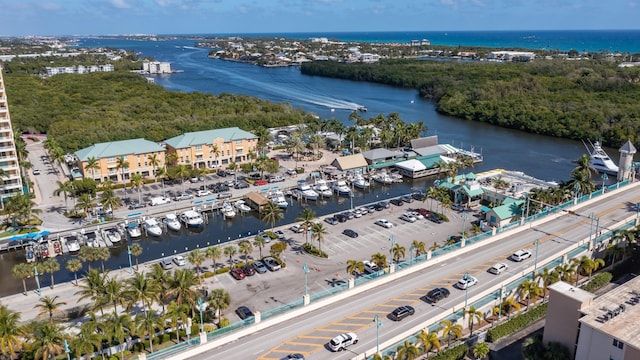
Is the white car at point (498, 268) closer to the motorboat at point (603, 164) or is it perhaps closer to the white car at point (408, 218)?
the white car at point (408, 218)

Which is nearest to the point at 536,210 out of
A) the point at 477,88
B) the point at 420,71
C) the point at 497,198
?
the point at 497,198

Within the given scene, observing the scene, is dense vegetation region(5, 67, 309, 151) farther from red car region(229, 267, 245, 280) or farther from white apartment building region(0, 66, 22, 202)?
red car region(229, 267, 245, 280)

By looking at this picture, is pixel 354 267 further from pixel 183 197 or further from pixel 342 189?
pixel 183 197

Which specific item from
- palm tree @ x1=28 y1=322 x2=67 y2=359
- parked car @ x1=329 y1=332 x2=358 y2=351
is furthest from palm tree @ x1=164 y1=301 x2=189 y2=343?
parked car @ x1=329 y1=332 x2=358 y2=351

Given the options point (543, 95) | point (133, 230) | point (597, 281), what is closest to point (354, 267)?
point (597, 281)

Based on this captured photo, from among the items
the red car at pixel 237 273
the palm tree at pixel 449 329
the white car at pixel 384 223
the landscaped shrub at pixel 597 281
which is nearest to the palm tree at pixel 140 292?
the red car at pixel 237 273

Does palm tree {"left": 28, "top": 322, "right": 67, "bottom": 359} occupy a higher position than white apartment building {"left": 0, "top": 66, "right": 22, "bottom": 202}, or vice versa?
white apartment building {"left": 0, "top": 66, "right": 22, "bottom": 202}
